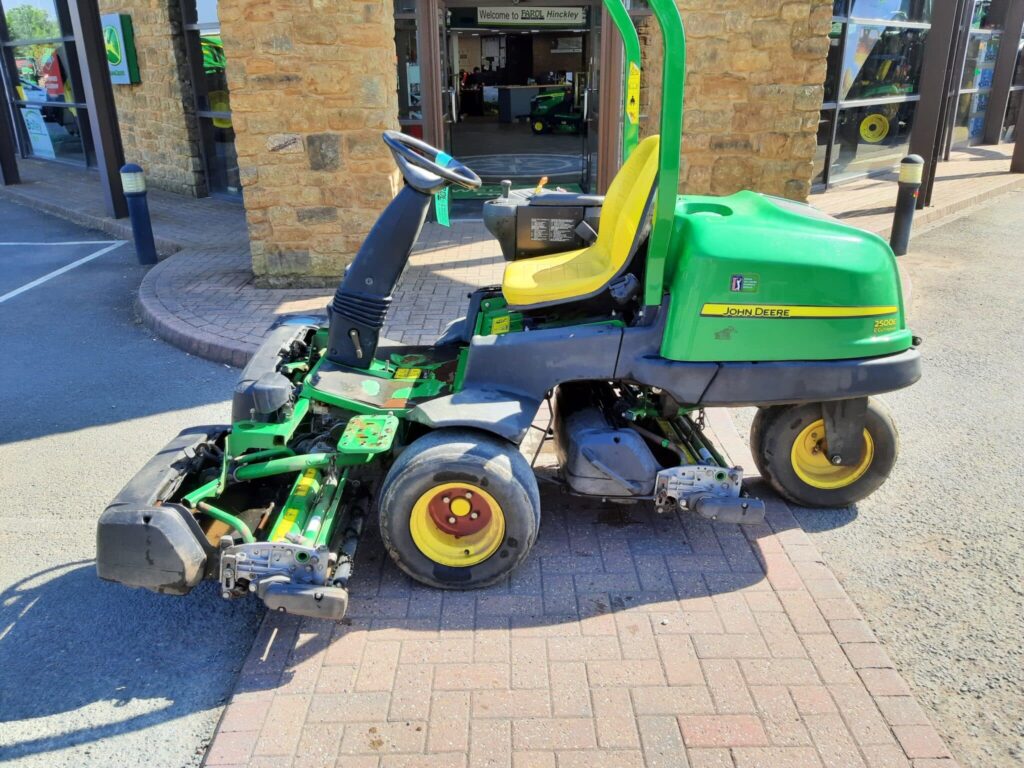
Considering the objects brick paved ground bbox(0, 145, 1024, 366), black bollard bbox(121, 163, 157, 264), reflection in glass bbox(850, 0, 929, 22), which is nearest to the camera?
brick paved ground bbox(0, 145, 1024, 366)

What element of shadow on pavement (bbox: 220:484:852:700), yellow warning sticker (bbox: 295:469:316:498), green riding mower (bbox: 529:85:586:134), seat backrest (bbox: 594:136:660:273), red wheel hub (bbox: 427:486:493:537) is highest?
seat backrest (bbox: 594:136:660:273)

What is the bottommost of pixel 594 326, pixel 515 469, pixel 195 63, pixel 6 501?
pixel 6 501

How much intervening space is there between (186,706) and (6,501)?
6.80 feet

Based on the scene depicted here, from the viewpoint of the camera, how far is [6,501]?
4152 millimetres

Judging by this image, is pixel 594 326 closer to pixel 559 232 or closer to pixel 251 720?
pixel 559 232

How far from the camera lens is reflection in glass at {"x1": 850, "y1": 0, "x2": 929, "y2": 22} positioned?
11.4 meters

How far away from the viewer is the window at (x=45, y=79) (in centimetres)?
1419

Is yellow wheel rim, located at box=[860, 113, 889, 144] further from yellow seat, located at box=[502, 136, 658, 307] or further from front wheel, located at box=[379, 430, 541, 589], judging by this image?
front wheel, located at box=[379, 430, 541, 589]

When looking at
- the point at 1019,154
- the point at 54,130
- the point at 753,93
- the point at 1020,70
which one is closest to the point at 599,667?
the point at 753,93

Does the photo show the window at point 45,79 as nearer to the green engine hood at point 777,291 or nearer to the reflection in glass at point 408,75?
the reflection in glass at point 408,75

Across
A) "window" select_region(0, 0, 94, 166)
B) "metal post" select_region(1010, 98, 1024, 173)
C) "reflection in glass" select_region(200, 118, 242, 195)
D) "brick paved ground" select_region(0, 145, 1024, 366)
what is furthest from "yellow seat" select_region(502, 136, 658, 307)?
"window" select_region(0, 0, 94, 166)

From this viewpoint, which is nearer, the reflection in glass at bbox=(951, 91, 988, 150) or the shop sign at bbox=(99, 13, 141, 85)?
the shop sign at bbox=(99, 13, 141, 85)

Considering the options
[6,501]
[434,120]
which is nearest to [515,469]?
[6,501]

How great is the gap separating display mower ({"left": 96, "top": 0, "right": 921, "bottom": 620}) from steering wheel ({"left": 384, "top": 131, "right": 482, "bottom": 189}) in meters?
0.01
